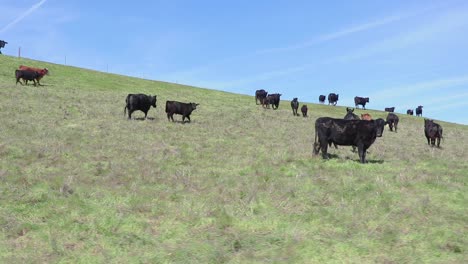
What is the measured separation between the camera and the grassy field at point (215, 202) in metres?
8.69

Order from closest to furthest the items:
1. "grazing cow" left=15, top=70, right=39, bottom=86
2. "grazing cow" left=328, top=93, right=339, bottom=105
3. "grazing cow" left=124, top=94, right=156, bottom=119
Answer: "grazing cow" left=124, top=94, right=156, bottom=119
"grazing cow" left=15, top=70, right=39, bottom=86
"grazing cow" left=328, top=93, right=339, bottom=105

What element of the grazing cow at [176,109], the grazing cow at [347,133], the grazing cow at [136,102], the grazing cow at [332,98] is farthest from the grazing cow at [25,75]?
the grazing cow at [332,98]

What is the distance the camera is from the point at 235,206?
1110 centimetres

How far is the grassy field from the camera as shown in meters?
8.69

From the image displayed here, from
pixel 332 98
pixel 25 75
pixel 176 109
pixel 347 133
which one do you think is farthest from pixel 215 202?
pixel 332 98

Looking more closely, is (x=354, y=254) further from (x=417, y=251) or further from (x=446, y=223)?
(x=446, y=223)

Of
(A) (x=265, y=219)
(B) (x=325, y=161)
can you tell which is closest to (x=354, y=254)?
(A) (x=265, y=219)

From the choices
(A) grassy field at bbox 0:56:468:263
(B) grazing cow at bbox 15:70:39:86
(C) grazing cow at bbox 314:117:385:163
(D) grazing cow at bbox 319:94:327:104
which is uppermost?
(D) grazing cow at bbox 319:94:327:104

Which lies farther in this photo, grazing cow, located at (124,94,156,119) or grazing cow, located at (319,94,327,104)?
grazing cow, located at (319,94,327,104)

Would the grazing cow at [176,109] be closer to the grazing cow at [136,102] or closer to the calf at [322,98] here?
the grazing cow at [136,102]

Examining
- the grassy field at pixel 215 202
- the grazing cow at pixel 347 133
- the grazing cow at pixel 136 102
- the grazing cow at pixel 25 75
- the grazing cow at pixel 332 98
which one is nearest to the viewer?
the grassy field at pixel 215 202

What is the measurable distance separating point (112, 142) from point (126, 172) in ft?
17.6

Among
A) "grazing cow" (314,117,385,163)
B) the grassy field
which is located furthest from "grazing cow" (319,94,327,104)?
"grazing cow" (314,117,385,163)

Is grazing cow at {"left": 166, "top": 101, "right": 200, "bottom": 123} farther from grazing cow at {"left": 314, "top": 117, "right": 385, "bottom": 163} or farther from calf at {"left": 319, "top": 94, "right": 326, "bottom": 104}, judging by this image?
calf at {"left": 319, "top": 94, "right": 326, "bottom": 104}
